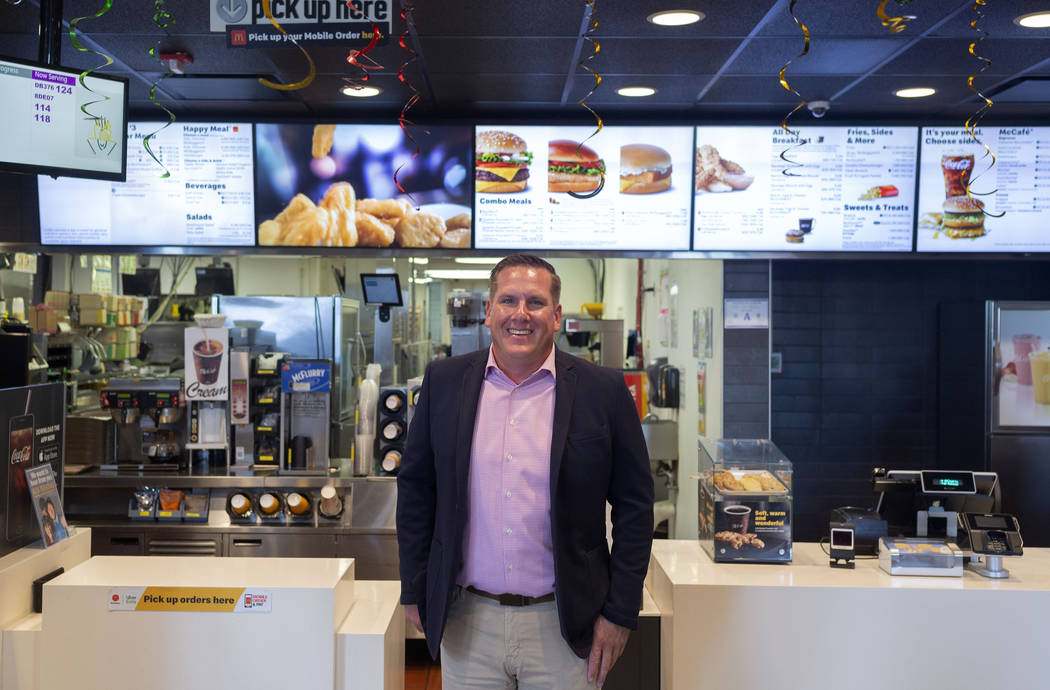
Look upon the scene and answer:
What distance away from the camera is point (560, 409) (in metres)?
2.16

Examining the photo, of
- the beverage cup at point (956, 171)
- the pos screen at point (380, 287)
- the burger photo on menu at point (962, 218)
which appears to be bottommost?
the pos screen at point (380, 287)

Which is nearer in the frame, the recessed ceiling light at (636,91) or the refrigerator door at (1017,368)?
the recessed ceiling light at (636,91)

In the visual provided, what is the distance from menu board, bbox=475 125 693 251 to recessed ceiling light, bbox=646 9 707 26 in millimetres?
1342

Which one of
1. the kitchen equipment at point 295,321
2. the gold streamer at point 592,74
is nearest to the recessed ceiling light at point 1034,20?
the gold streamer at point 592,74

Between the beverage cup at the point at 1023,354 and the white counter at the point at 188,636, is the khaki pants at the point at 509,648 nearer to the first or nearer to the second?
the white counter at the point at 188,636

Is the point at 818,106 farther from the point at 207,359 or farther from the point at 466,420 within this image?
the point at 207,359

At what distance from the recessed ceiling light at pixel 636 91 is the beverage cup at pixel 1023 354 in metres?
2.54

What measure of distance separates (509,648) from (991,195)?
3.83m

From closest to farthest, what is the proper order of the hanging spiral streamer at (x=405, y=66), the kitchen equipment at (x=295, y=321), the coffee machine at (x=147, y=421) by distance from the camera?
the hanging spiral streamer at (x=405, y=66) → the coffee machine at (x=147, y=421) → the kitchen equipment at (x=295, y=321)

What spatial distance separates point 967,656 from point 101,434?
4.12m

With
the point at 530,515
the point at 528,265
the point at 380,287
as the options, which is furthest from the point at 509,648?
the point at 380,287

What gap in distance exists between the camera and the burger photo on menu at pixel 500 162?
472 centimetres

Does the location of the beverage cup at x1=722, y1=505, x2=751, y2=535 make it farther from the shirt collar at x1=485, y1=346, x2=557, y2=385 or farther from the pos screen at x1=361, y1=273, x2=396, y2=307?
the pos screen at x1=361, y1=273, x2=396, y2=307

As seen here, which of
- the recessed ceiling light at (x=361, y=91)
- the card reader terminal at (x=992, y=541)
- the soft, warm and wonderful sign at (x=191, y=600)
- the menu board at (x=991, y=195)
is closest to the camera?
the soft, warm and wonderful sign at (x=191, y=600)
